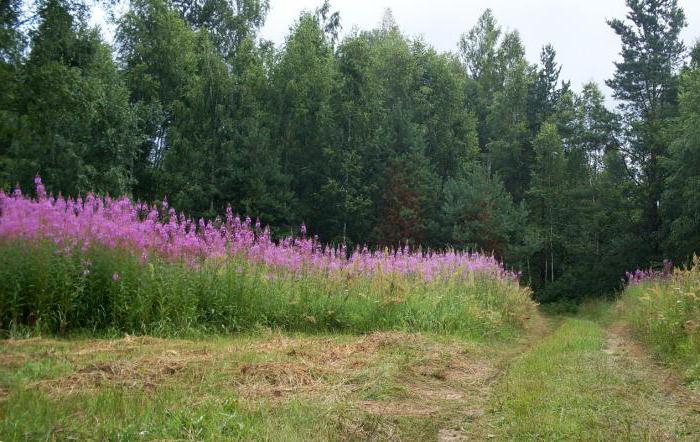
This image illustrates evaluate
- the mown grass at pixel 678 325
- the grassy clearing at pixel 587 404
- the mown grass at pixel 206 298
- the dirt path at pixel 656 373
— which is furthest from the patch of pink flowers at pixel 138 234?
the grassy clearing at pixel 587 404

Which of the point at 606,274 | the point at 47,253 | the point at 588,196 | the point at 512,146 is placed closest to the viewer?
the point at 47,253

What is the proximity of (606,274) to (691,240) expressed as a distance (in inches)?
265

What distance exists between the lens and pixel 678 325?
873cm

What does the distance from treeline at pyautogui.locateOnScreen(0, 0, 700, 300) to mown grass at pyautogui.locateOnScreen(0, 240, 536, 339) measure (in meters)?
15.6

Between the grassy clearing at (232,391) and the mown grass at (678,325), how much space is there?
2.85m

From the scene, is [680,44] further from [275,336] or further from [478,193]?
[275,336]

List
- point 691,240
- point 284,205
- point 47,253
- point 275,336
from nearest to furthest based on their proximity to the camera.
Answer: point 47,253
point 275,336
point 691,240
point 284,205

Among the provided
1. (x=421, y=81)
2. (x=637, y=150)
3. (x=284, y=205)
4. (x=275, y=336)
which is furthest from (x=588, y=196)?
(x=275, y=336)

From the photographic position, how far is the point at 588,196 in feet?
128

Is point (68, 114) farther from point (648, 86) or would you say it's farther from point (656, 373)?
point (648, 86)

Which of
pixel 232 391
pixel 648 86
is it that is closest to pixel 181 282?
pixel 232 391

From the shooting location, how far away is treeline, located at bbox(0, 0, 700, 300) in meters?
29.1

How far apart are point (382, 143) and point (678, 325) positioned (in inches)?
1120

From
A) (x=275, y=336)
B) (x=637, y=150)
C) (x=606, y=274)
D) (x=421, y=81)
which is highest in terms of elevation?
(x=421, y=81)
